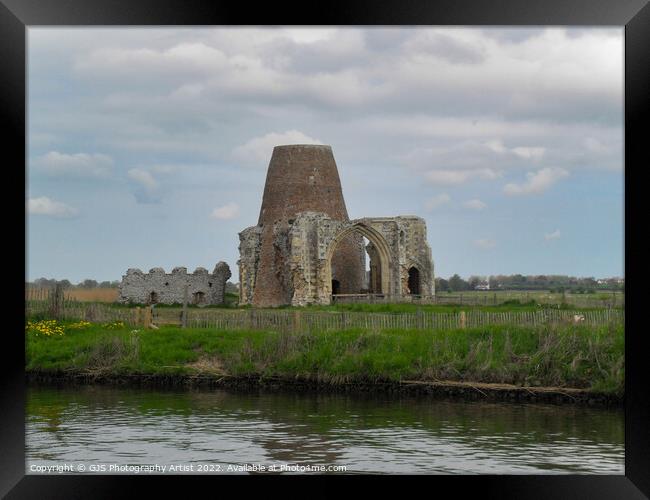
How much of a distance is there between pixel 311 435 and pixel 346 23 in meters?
7.47

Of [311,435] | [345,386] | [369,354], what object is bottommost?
[311,435]

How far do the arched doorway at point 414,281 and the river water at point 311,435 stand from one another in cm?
1898

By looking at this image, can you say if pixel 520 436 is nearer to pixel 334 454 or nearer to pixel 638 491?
pixel 334 454

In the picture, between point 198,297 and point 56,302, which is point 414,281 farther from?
point 56,302

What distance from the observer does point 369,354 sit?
18.1m

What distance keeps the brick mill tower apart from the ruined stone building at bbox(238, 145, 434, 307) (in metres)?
0.04

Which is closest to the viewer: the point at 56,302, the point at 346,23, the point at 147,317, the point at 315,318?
the point at 346,23

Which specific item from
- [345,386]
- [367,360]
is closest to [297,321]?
[367,360]

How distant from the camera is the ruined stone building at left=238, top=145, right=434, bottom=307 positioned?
3325 centimetres

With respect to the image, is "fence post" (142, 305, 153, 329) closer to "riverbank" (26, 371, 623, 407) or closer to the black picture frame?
"riverbank" (26, 371, 623, 407)

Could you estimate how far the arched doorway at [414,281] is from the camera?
3566 cm

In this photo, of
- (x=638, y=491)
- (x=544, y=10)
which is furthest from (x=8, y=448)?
(x=544, y=10)

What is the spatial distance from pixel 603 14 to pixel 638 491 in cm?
369

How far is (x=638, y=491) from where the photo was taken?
6770 mm
